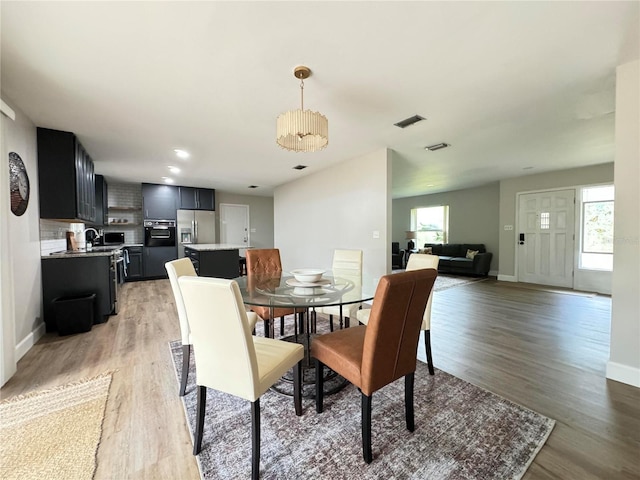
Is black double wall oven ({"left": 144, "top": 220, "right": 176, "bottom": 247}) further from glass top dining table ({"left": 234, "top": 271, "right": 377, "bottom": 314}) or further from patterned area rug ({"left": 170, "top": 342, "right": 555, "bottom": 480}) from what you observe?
patterned area rug ({"left": 170, "top": 342, "right": 555, "bottom": 480})

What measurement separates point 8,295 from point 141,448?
1.80 metres

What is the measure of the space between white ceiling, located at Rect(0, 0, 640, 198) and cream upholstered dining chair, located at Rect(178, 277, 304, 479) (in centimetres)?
156

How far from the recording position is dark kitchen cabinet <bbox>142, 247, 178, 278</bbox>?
6383 mm

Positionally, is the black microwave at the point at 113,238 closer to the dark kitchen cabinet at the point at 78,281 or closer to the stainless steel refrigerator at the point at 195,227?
the stainless steel refrigerator at the point at 195,227

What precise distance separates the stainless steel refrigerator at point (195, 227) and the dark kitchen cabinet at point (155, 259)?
11.4 inches

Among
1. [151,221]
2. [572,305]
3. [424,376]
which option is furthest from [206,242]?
[572,305]

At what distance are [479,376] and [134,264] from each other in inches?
280

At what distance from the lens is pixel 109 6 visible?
1440mm

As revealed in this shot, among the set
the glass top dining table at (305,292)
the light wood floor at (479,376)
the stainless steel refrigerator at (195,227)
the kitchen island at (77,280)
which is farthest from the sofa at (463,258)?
the kitchen island at (77,280)

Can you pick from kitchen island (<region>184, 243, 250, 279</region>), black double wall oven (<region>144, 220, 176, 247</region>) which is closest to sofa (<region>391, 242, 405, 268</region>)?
kitchen island (<region>184, 243, 250, 279</region>)

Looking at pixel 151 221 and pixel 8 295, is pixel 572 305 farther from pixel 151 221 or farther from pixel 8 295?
pixel 151 221

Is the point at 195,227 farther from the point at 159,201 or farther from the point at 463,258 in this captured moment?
the point at 463,258

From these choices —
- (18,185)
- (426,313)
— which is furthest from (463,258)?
(18,185)

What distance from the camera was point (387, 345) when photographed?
4.41 feet
